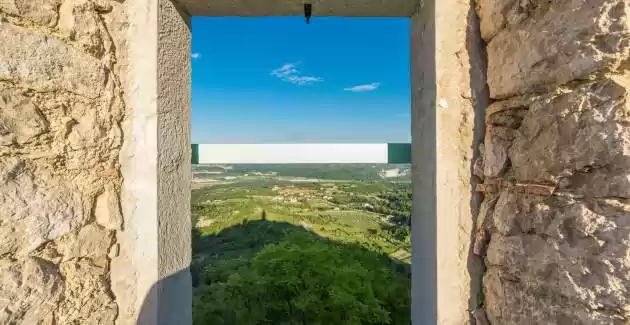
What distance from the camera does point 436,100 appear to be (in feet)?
2.80

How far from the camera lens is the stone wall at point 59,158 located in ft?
2.12

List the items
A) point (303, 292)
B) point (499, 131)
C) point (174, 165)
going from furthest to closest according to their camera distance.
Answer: point (303, 292) < point (174, 165) < point (499, 131)

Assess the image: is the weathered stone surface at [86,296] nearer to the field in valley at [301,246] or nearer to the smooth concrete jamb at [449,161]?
the field in valley at [301,246]

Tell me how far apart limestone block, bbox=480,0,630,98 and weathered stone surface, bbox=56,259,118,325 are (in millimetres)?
1155

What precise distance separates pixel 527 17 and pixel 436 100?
0.87ft

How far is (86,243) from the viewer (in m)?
0.79

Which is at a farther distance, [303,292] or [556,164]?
[303,292]

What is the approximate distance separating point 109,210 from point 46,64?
38cm

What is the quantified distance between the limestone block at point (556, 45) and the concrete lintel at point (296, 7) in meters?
0.27

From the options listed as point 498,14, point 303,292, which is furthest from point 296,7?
point 303,292

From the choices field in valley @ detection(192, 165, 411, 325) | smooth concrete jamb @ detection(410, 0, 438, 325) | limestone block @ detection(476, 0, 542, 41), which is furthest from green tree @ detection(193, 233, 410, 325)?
limestone block @ detection(476, 0, 542, 41)

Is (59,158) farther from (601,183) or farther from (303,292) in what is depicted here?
(303,292)

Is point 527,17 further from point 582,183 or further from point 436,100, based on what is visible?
point 582,183

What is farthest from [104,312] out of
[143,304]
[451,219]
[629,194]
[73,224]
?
[629,194]
